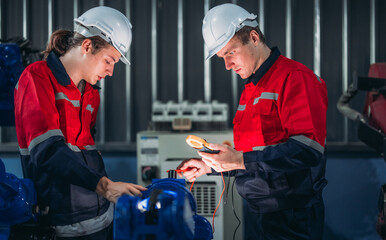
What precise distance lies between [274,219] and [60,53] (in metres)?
→ 1.21

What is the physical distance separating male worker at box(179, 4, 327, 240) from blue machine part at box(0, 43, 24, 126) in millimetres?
946

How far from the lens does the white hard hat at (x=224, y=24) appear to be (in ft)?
5.06

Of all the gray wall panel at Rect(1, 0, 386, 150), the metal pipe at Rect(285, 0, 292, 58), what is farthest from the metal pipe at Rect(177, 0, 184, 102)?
the metal pipe at Rect(285, 0, 292, 58)

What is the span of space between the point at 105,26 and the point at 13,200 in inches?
31.7

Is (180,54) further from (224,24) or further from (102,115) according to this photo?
(224,24)

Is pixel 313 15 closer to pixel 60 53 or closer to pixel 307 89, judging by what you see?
pixel 307 89

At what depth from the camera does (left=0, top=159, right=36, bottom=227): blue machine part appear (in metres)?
1.16

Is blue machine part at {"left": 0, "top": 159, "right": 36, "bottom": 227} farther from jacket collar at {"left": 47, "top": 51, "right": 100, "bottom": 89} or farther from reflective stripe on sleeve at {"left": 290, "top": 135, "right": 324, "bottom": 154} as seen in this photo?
reflective stripe on sleeve at {"left": 290, "top": 135, "right": 324, "bottom": 154}

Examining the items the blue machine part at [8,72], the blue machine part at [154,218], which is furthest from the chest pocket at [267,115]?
the blue machine part at [8,72]

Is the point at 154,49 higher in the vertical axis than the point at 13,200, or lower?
higher

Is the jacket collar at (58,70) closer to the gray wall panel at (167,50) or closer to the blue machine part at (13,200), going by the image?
the blue machine part at (13,200)

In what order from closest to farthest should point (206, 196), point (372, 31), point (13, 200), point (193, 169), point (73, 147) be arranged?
point (13, 200) < point (73, 147) < point (193, 169) < point (206, 196) < point (372, 31)

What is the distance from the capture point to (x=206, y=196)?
2283 millimetres

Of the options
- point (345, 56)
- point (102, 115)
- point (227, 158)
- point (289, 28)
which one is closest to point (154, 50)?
point (102, 115)
